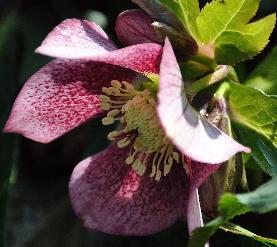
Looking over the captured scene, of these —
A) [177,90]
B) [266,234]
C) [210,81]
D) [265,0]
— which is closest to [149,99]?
[210,81]

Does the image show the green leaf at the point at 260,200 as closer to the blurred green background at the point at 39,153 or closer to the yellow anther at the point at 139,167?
the yellow anther at the point at 139,167

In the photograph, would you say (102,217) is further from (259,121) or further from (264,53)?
(264,53)

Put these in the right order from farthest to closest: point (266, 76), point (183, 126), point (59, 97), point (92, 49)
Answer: point (266, 76), point (59, 97), point (92, 49), point (183, 126)

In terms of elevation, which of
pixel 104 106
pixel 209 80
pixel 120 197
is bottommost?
pixel 120 197

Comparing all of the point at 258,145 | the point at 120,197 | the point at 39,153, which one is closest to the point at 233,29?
the point at 258,145

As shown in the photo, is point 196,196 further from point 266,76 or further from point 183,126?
point 266,76

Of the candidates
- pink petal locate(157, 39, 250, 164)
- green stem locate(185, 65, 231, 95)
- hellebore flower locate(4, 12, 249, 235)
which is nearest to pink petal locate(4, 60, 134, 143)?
hellebore flower locate(4, 12, 249, 235)
